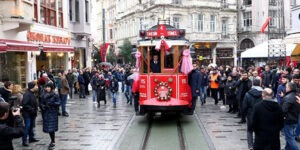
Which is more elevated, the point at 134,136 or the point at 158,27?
the point at 158,27

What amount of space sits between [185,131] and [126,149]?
104 inches

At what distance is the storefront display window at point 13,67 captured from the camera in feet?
47.9

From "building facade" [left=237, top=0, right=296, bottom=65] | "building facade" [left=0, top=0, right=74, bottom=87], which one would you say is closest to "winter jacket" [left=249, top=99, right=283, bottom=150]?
"building facade" [left=0, top=0, right=74, bottom=87]

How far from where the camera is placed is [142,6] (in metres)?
39.3

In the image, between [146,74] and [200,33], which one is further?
[200,33]

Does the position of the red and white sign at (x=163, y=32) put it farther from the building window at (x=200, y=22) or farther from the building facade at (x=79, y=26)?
the building window at (x=200, y=22)

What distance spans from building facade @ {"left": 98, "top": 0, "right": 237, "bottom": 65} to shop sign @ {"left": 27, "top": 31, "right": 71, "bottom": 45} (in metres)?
14.4

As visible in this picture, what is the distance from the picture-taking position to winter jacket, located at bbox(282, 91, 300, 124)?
6758 millimetres

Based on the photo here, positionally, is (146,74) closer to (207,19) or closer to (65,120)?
(65,120)

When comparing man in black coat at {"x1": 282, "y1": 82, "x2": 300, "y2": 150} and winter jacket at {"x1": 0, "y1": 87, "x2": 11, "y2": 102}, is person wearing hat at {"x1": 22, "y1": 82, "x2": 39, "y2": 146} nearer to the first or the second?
winter jacket at {"x1": 0, "y1": 87, "x2": 11, "y2": 102}

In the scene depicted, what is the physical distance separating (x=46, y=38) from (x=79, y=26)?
5.91 meters

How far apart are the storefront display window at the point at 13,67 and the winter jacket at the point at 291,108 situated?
1245 centimetres

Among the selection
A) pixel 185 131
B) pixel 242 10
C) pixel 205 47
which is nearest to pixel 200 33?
pixel 205 47

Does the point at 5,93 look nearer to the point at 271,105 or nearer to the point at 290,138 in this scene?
the point at 271,105
